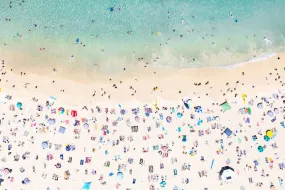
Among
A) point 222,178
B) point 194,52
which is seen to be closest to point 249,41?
point 194,52

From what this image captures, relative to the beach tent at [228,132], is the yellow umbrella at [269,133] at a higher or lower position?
lower

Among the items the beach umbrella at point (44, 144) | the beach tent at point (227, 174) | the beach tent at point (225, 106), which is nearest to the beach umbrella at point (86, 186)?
the beach umbrella at point (44, 144)

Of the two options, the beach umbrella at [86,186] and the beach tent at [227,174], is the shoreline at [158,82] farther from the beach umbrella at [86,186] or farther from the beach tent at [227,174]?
the beach umbrella at [86,186]

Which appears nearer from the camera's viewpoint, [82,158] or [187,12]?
[82,158]

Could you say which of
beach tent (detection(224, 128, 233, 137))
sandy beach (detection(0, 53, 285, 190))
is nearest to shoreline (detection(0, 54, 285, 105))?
sandy beach (detection(0, 53, 285, 190))

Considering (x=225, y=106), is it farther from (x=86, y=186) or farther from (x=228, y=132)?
(x=86, y=186)

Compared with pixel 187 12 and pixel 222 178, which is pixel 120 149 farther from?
pixel 187 12

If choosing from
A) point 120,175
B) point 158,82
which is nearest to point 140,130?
point 120,175
